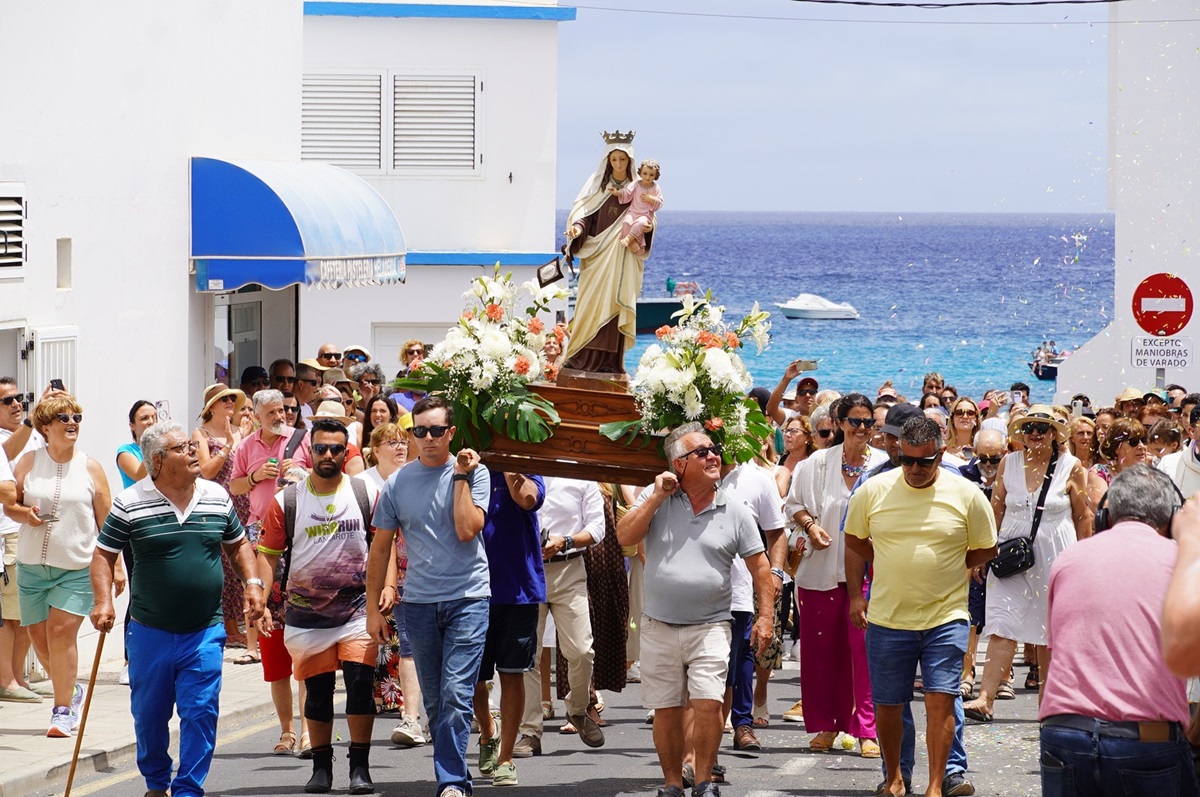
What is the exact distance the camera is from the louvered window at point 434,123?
75.9 feet

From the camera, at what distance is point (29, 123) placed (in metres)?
12.7

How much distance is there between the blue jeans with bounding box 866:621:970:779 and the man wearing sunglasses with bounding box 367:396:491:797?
201 centimetres

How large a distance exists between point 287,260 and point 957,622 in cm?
895

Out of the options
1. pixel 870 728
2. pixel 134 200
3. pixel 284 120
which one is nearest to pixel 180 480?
pixel 870 728

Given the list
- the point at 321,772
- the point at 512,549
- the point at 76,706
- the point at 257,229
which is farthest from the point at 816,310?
the point at 321,772

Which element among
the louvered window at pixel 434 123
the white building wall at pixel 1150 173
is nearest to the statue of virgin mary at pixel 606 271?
the white building wall at pixel 1150 173

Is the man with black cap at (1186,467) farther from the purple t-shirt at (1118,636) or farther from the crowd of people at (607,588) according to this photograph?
the purple t-shirt at (1118,636)

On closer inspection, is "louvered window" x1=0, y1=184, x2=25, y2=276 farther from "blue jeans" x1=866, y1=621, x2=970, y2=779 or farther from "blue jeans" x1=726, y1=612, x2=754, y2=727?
"blue jeans" x1=866, y1=621, x2=970, y2=779

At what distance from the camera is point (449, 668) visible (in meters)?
8.74

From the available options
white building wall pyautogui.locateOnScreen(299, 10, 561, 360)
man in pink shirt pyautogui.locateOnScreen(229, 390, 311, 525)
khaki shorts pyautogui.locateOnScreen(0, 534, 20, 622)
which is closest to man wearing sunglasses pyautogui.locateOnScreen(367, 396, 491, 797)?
man in pink shirt pyautogui.locateOnScreen(229, 390, 311, 525)

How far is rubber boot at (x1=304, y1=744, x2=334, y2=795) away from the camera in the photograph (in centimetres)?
907

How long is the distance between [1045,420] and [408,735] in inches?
175

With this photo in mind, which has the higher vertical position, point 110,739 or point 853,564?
point 853,564

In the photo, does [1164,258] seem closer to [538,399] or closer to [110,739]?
[538,399]
